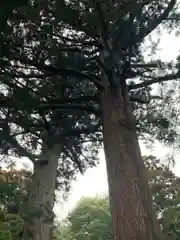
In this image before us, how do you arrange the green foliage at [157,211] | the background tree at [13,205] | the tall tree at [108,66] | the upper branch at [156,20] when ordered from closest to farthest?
1. the tall tree at [108,66]
2. the background tree at [13,205]
3. the upper branch at [156,20]
4. the green foliage at [157,211]

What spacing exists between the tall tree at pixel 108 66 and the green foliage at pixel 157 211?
3299 mm

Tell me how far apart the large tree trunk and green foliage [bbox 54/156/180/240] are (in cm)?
244

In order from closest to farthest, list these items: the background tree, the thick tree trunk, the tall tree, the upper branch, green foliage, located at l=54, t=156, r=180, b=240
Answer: the thick tree trunk
the tall tree
the background tree
the upper branch
green foliage, located at l=54, t=156, r=180, b=240

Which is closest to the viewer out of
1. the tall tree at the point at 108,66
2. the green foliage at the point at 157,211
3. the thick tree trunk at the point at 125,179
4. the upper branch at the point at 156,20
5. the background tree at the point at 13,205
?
the thick tree trunk at the point at 125,179

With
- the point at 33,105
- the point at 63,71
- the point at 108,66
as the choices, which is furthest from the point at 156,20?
the point at 33,105

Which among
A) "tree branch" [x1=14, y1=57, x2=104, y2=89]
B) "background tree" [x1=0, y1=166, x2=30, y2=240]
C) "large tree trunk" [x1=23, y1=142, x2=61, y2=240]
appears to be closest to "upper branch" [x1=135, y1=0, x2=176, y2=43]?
"tree branch" [x1=14, y1=57, x2=104, y2=89]

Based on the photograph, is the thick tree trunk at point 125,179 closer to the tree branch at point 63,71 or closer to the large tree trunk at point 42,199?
the tree branch at point 63,71

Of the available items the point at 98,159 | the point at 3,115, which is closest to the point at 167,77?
the point at 3,115

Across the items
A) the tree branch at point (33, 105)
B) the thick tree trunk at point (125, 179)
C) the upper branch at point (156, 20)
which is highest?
the upper branch at point (156, 20)

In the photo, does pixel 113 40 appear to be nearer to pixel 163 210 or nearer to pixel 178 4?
pixel 178 4

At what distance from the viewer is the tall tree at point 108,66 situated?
2371 millimetres

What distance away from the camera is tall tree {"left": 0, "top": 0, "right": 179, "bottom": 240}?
2371 mm

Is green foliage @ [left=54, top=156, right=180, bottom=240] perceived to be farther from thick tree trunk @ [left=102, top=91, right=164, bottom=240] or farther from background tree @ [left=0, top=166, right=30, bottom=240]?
thick tree trunk @ [left=102, top=91, right=164, bottom=240]

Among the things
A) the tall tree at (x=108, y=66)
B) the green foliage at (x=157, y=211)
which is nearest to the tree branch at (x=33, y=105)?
the tall tree at (x=108, y=66)
